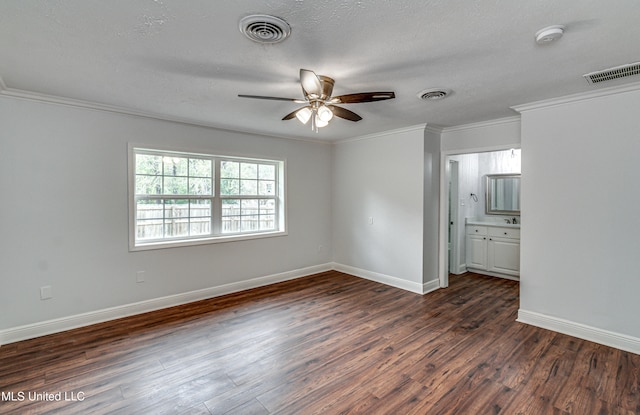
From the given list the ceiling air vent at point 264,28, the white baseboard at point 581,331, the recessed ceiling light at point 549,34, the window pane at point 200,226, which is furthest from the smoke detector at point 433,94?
the window pane at point 200,226

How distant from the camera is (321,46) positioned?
6.51 feet

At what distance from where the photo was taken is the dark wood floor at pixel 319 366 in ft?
6.93

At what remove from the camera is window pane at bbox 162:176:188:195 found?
3.99m

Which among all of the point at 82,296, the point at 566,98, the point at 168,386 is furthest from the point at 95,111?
the point at 566,98

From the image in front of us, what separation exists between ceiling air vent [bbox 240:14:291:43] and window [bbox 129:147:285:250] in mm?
2610

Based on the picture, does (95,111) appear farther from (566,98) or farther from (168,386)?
(566,98)

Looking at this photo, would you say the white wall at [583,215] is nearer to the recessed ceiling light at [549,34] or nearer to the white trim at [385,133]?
the white trim at [385,133]

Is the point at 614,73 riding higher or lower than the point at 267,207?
higher

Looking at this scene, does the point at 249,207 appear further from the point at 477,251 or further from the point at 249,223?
the point at 477,251

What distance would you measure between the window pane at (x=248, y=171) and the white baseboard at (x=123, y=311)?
1641 millimetres

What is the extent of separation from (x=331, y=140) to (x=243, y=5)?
4027mm

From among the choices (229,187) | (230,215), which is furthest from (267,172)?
(230,215)

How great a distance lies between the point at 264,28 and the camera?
1.76 m

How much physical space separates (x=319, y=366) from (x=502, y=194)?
494cm
